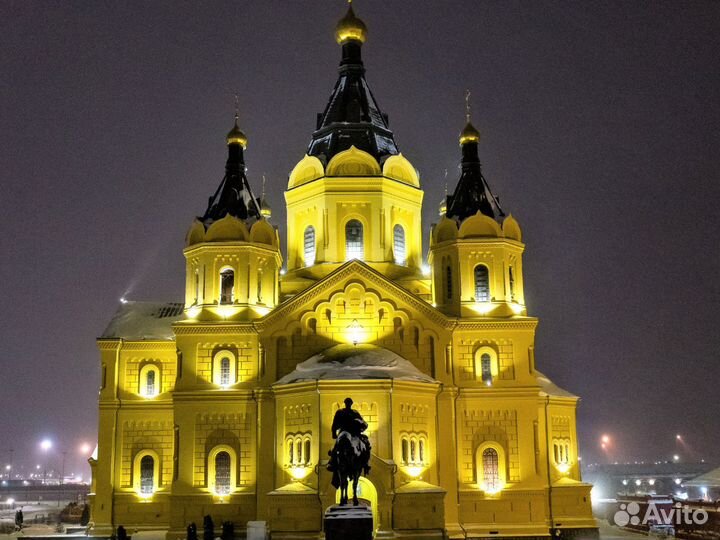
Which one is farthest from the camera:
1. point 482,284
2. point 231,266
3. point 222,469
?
point 482,284

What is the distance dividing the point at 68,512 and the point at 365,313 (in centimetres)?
2394

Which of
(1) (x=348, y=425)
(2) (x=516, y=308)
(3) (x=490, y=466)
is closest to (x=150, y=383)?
(3) (x=490, y=466)

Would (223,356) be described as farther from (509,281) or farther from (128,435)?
(509,281)

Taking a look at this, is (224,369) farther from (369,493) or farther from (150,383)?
(369,493)

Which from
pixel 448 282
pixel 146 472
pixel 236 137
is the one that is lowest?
pixel 146 472

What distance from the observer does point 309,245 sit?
132 feet

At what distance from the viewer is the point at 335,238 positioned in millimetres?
39156

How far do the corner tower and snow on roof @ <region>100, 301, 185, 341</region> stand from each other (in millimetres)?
5494

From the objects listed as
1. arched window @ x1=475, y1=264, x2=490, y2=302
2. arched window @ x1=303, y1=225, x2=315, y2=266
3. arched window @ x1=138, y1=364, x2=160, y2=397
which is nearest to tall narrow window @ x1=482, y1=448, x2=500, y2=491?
arched window @ x1=475, y1=264, x2=490, y2=302

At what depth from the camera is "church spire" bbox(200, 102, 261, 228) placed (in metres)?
38.6

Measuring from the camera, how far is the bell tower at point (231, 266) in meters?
36.7

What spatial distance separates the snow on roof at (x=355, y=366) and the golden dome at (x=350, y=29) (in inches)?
672

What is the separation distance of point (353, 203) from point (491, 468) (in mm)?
12780

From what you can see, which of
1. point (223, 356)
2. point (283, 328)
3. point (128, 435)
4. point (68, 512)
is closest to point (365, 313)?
point (283, 328)
